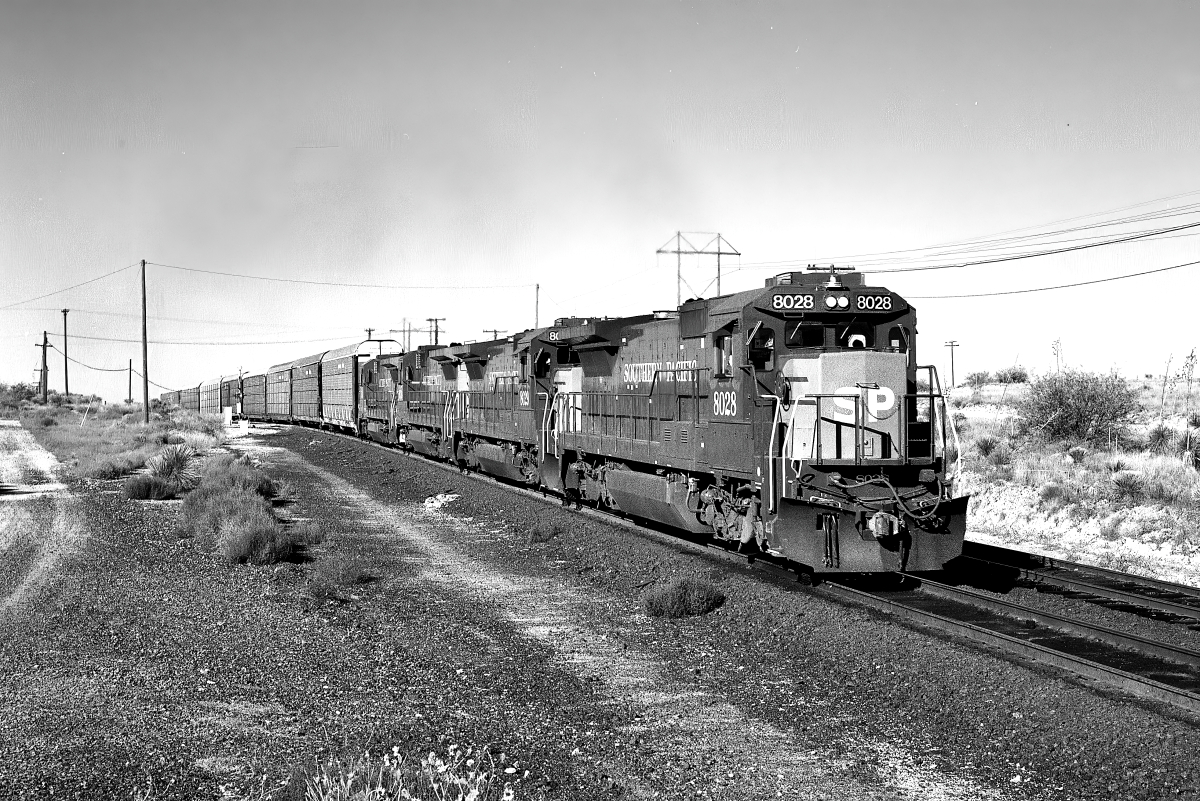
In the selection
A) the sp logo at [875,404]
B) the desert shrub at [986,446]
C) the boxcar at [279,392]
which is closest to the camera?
the sp logo at [875,404]

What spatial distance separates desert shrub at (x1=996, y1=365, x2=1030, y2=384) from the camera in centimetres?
6631

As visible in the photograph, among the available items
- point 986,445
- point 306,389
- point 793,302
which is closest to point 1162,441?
point 986,445

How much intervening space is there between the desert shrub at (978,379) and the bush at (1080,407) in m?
43.1

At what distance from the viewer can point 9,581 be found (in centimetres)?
1207

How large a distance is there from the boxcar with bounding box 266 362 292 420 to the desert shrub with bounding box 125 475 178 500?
117ft

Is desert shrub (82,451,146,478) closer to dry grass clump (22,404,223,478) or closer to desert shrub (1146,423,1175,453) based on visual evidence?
dry grass clump (22,404,223,478)

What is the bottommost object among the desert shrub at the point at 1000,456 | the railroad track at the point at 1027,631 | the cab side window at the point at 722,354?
the railroad track at the point at 1027,631

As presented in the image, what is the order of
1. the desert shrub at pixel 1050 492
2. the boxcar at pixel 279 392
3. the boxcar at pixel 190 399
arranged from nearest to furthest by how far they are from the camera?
1. the desert shrub at pixel 1050 492
2. the boxcar at pixel 279 392
3. the boxcar at pixel 190 399

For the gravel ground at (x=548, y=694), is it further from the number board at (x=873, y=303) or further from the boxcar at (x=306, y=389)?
the boxcar at (x=306, y=389)

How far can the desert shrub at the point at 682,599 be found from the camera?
9.92 m

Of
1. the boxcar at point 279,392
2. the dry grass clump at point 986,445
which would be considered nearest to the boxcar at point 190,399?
the boxcar at point 279,392

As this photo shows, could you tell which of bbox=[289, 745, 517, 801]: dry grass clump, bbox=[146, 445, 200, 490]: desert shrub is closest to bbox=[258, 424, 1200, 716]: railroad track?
bbox=[289, 745, 517, 801]: dry grass clump

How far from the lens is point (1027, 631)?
29.9 ft

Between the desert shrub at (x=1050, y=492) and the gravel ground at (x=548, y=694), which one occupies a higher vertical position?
the desert shrub at (x=1050, y=492)
